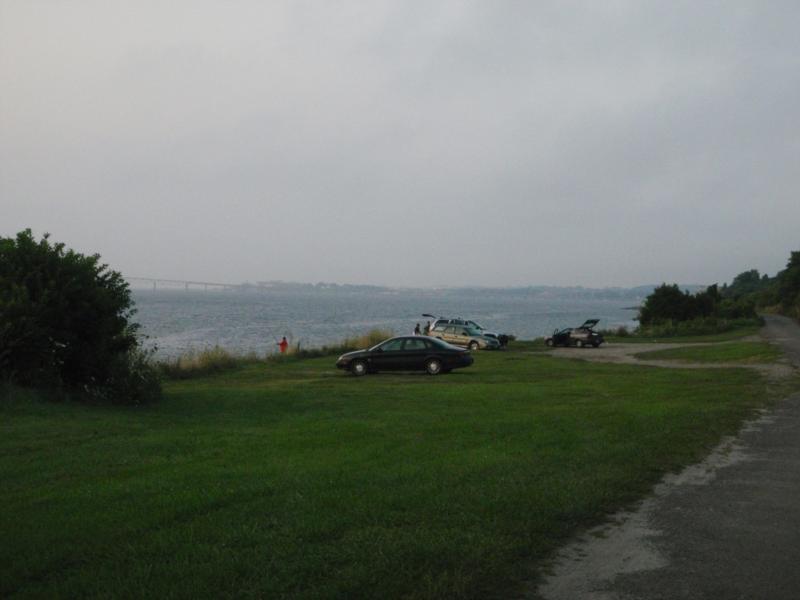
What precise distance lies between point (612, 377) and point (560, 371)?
395 centimetres

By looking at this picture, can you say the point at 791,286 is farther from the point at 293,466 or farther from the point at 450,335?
the point at 293,466

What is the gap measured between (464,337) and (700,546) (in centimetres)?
3669

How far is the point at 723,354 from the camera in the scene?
3322 centimetres

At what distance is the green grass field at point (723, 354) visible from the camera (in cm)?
3008

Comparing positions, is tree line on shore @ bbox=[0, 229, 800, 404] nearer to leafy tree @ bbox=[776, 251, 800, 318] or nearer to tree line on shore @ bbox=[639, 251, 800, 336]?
tree line on shore @ bbox=[639, 251, 800, 336]

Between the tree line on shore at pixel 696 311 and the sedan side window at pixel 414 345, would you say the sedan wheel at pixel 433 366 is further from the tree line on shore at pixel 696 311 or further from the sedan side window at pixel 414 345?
the tree line on shore at pixel 696 311

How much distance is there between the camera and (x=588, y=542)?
647cm

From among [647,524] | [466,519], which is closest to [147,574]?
[466,519]

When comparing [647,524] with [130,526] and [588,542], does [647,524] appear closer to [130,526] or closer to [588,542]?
[588,542]

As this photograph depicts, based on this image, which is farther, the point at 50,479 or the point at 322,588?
the point at 50,479

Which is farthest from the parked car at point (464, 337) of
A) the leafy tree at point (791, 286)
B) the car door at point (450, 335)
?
the leafy tree at point (791, 286)

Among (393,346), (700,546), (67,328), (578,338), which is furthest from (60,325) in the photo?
(578,338)

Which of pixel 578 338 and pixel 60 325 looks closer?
pixel 60 325

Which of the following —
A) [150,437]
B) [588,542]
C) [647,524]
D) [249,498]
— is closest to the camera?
[588,542]
